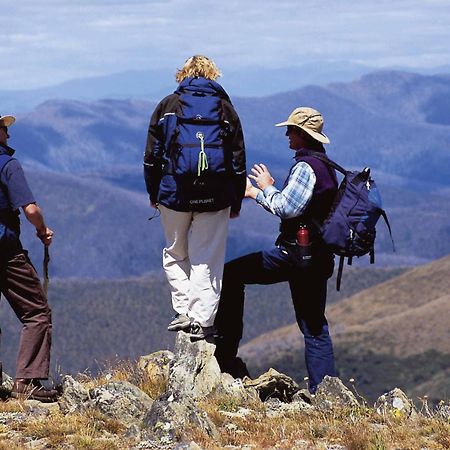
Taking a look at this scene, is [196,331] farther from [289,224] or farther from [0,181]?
[0,181]

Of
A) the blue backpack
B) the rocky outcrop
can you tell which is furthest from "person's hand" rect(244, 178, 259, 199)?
the rocky outcrop

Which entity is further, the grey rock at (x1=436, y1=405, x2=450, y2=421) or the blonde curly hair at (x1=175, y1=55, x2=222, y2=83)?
the blonde curly hair at (x1=175, y1=55, x2=222, y2=83)

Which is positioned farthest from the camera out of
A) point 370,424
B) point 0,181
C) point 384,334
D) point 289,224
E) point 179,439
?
point 384,334

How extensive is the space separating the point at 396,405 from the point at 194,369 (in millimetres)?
2132

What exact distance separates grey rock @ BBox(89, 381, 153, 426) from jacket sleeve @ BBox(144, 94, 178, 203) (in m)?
2.19

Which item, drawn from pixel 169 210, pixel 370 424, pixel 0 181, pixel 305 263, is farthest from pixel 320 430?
pixel 0 181

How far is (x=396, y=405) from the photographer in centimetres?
1088

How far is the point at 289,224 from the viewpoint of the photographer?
37.1 ft

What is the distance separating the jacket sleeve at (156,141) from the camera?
11156mm

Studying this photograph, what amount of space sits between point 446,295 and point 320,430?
154 meters

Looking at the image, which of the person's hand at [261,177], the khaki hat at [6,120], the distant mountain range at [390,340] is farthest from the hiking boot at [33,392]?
the distant mountain range at [390,340]

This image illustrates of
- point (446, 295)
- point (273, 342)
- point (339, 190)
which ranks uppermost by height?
point (339, 190)

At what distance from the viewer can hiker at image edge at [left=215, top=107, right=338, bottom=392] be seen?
436 inches

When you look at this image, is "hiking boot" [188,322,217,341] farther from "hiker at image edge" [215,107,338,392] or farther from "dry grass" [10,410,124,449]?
"dry grass" [10,410,124,449]
